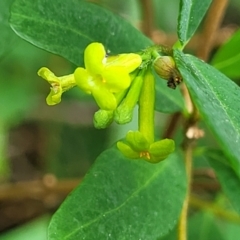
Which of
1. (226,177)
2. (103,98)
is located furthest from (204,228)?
(103,98)

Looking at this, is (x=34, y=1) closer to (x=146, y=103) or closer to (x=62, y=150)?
(x=146, y=103)

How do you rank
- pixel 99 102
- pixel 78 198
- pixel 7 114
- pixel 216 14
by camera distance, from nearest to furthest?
1. pixel 99 102
2. pixel 78 198
3. pixel 216 14
4. pixel 7 114

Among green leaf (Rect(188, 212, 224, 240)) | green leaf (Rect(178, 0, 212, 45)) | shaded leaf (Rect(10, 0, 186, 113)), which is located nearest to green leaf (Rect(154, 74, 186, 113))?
shaded leaf (Rect(10, 0, 186, 113))

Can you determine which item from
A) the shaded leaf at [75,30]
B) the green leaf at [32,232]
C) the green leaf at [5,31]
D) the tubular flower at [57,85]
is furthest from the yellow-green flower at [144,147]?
the green leaf at [32,232]

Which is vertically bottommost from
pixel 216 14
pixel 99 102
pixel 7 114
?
pixel 7 114

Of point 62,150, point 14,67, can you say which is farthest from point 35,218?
point 14,67

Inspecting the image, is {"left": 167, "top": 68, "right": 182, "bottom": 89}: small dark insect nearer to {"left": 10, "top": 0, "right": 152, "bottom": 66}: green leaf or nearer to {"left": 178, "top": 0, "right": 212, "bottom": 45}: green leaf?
{"left": 178, "top": 0, "right": 212, "bottom": 45}: green leaf
